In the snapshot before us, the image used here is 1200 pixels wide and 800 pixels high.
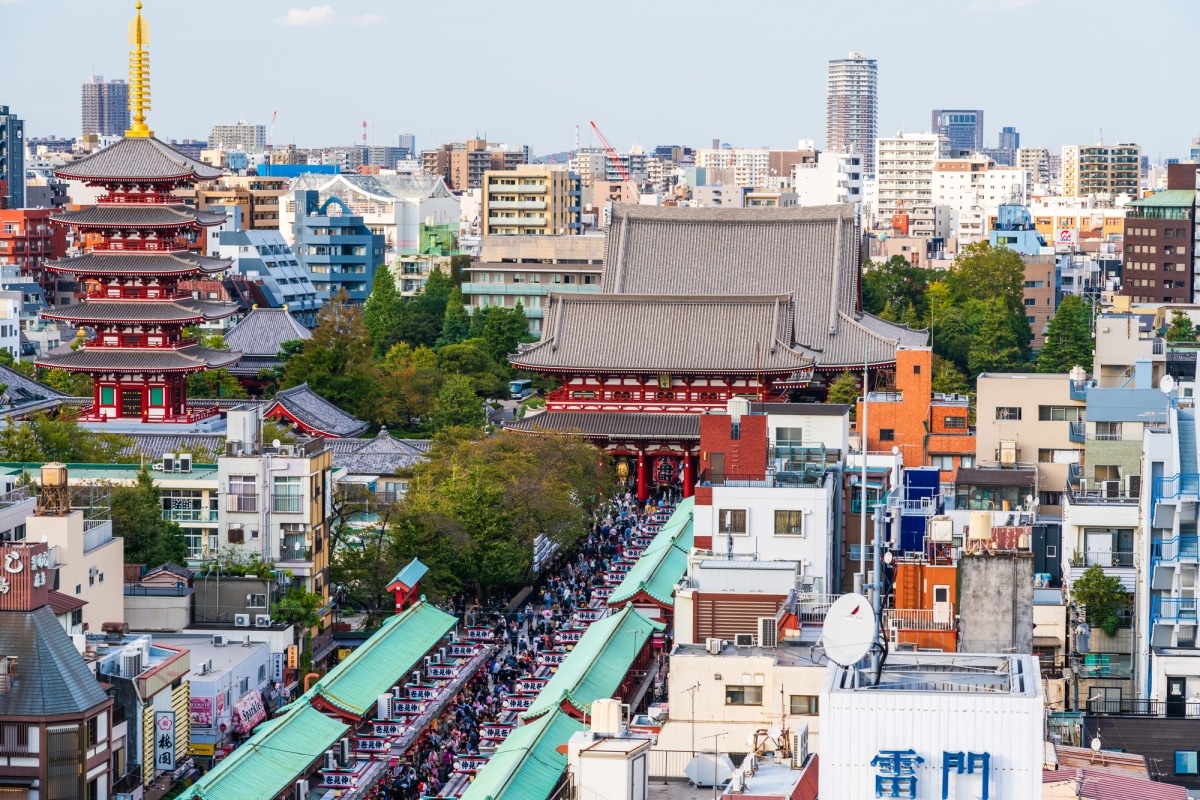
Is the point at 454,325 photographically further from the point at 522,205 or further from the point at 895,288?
the point at 522,205

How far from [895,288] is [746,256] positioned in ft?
99.7

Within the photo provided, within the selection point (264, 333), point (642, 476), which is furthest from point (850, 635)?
point (264, 333)

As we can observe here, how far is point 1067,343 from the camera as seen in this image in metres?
100

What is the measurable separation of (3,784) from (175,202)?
47.0 metres

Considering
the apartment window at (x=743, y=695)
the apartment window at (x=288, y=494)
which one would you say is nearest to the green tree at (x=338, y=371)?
the apartment window at (x=288, y=494)

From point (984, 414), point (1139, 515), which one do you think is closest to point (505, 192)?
point (984, 414)

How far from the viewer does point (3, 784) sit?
121ft

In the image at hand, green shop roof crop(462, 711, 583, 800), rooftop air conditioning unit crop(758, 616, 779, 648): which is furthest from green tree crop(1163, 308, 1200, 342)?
rooftop air conditioning unit crop(758, 616, 779, 648)

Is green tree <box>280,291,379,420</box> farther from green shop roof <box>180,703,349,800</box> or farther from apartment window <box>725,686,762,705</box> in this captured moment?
apartment window <box>725,686,762,705</box>

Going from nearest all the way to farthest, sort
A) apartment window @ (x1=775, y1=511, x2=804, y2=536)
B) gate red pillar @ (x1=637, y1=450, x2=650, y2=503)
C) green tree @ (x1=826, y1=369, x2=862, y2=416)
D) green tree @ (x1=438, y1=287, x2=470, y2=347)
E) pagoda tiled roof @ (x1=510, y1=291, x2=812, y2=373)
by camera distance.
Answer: apartment window @ (x1=775, y1=511, x2=804, y2=536), gate red pillar @ (x1=637, y1=450, x2=650, y2=503), pagoda tiled roof @ (x1=510, y1=291, x2=812, y2=373), green tree @ (x1=826, y1=369, x2=862, y2=416), green tree @ (x1=438, y1=287, x2=470, y2=347)

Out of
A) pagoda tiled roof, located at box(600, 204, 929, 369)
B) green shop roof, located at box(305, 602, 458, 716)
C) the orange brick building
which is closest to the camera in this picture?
green shop roof, located at box(305, 602, 458, 716)

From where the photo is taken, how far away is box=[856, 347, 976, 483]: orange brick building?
64562 millimetres

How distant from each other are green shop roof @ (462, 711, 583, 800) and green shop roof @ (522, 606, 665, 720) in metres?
0.64

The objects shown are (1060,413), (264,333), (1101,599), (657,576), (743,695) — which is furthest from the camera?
(264,333)
